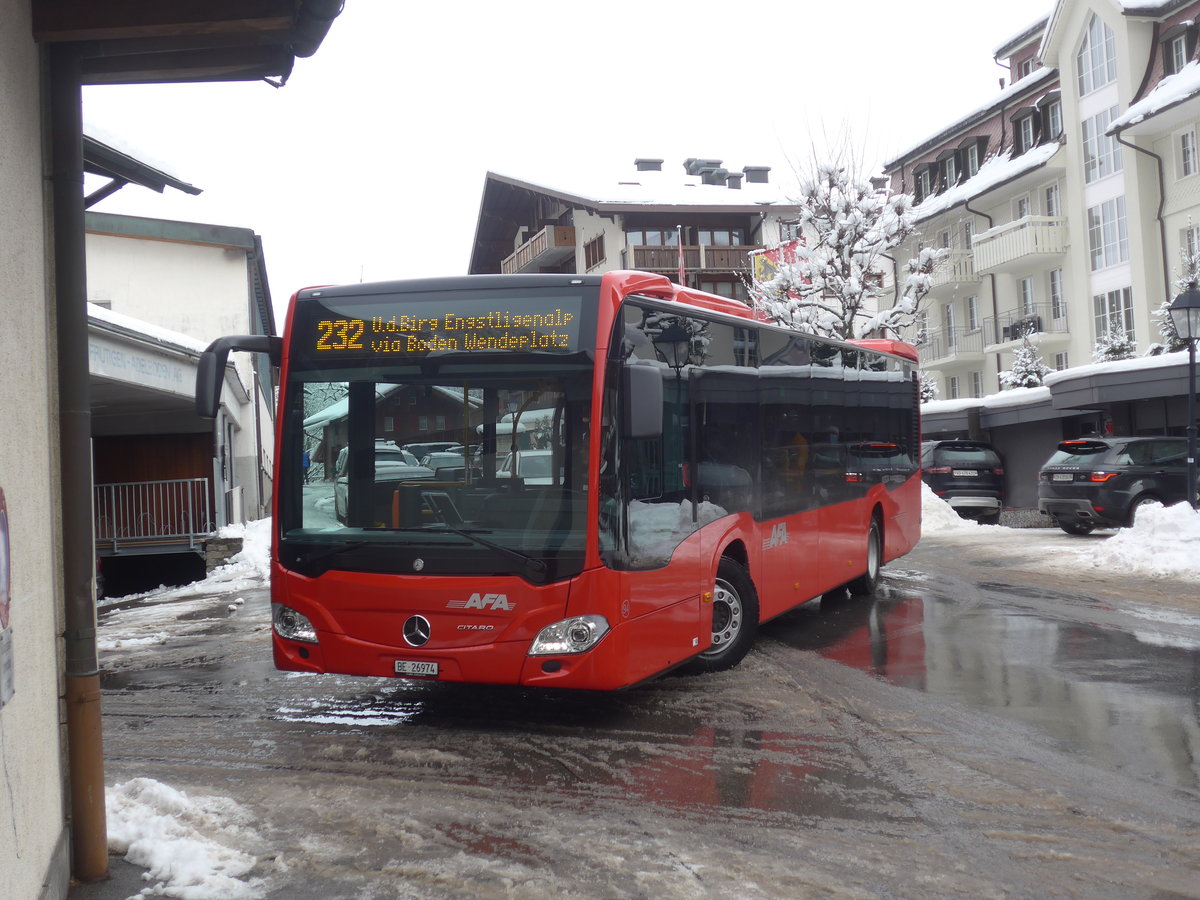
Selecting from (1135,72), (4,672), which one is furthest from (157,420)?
(1135,72)

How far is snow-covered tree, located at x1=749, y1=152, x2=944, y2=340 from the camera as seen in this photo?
104ft

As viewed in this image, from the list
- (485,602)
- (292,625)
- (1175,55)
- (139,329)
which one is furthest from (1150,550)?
(1175,55)

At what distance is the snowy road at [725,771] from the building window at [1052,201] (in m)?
31.7

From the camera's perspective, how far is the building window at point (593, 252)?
5225 cm

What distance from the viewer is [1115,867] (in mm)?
4672

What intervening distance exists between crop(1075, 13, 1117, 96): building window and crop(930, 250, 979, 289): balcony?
7158mm

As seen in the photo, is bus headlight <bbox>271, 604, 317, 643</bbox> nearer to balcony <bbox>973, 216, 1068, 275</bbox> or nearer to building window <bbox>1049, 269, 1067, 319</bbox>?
balcony <bbox>973, 216, 1068, 275</bbox>

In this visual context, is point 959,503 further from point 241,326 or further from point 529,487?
point 529,487

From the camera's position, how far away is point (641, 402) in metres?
6.97

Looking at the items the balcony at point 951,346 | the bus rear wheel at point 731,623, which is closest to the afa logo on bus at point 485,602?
the bus rear wheel at point 731,623

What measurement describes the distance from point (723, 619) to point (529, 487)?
244 centimetres

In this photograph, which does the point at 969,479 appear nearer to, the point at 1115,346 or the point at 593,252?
the point at 1115,346

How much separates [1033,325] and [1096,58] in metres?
8.44

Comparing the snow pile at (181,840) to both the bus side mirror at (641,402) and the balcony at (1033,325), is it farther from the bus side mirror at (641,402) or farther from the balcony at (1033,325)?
the balcony at (1033,325)
